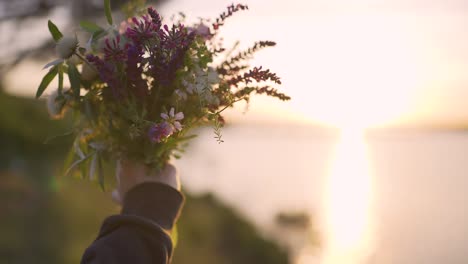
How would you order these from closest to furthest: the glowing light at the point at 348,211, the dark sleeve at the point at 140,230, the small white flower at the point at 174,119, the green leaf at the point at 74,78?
1. the dark sleeve at the point at 140,230
2. the small white flower at the point at 174,119
3. the green leaf at the point at 74,78
4. the glowing light at the point at 348,211

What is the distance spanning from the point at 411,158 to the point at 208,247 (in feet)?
43.3

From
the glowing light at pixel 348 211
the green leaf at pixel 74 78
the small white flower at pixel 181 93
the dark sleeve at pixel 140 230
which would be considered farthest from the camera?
the glowing light at pixel 348 211

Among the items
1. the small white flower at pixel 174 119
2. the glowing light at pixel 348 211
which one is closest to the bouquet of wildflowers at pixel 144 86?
the small white flower at pixel 174 119

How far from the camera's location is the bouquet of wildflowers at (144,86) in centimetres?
208

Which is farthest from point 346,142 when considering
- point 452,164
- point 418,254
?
point 418,254

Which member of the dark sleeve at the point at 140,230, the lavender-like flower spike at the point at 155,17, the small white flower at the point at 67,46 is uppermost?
the lavender-like flower spike at the point at 155,17

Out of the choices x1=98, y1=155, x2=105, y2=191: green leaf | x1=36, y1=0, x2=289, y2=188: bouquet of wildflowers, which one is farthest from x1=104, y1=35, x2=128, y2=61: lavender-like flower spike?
x1=98, y1=155, x2=105, y2=191: green leaf

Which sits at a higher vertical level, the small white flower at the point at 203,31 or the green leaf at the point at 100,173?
the small white flower at the point at 203,31

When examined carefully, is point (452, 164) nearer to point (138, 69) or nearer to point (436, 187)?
point (436, 187)

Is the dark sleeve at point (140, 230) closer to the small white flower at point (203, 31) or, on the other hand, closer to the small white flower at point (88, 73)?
the small white flower at point (88, 73)

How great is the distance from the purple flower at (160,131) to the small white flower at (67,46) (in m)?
0.46

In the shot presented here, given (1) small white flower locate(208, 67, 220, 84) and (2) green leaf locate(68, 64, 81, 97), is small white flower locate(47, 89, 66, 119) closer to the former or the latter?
(2) green leaf locate(68, 64, 81, 97)

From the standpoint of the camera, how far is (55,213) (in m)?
9.61

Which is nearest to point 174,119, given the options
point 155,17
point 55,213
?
point 155,17
